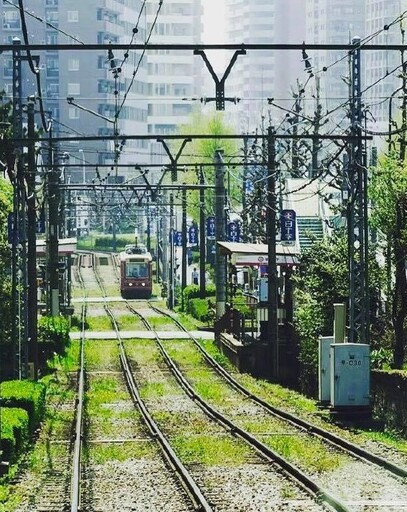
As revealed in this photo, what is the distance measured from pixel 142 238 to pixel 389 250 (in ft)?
342

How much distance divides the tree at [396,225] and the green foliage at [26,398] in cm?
1021

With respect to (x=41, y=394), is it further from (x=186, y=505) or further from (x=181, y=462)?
(x=186, y=505)

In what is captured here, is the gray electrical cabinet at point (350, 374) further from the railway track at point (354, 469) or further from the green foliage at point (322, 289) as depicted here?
the green foliage at point (322, 289)

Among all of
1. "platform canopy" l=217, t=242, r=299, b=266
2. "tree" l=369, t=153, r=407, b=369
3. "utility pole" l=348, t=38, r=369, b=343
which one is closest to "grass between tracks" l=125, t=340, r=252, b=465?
"utility pole" l=348, t=38, r=369, b=343

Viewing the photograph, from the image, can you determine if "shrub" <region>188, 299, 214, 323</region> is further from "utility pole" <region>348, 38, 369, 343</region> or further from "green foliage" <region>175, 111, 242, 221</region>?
"utility pole" <region>348, 38, 369, 343</region>

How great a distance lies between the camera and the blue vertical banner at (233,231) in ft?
215

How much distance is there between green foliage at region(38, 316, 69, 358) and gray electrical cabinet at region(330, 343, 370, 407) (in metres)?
17.4

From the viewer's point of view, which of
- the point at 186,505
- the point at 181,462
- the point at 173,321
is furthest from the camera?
the point at 173,321

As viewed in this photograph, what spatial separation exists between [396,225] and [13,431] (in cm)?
1548

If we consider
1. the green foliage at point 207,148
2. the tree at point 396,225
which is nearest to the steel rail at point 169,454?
the tree at point 396,225

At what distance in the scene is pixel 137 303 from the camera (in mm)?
81438

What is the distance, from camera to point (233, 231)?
218ft

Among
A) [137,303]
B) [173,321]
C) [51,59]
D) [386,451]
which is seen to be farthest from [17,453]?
[51,59]

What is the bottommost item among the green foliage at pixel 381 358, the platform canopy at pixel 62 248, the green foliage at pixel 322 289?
the green foliage at pixel 381 358
